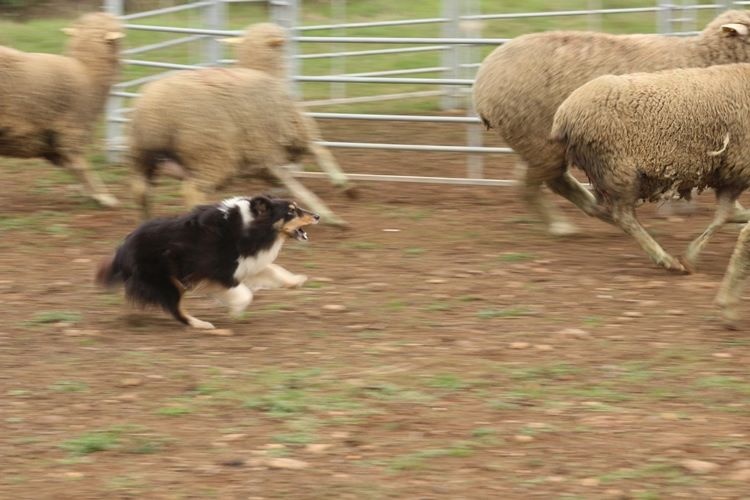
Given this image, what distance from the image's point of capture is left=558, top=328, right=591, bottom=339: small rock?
5887 millimetres

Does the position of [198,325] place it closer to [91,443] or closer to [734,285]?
[91,443]

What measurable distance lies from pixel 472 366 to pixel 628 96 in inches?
86.2

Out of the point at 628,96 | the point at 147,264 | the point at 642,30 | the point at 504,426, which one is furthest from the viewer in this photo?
the point at 642,30

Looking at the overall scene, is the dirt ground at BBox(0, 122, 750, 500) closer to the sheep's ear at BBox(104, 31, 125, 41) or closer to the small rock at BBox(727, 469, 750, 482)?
the small rock at BBox(727, 469, 750, 482)

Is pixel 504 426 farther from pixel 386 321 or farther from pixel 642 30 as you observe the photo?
pixel 642 30

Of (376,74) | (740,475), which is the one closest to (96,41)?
(376,74)

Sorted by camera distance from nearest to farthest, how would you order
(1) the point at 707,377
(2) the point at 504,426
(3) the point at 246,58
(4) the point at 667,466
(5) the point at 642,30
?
(4) the point at 667,466 → (2) the point at 504,426 → (1) the point at 707,377 → (3) the point at 246,58 → (5) the point at 642,30

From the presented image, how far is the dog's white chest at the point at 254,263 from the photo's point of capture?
20.0 ft

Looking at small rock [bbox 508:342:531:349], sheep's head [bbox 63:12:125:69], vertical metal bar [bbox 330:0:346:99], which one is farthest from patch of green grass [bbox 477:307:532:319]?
vertical metal bar [bbox 330:0:346:99]

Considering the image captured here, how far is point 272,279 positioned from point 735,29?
326cm

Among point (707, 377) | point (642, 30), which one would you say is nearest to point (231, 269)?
point (707, 377)

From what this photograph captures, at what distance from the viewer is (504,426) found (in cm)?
473

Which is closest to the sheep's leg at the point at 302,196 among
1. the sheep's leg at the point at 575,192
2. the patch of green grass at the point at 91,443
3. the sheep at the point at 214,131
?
the sheep at the point at 214,131

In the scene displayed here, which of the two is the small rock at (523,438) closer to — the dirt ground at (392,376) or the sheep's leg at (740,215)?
the dirt ground at (392,376)
